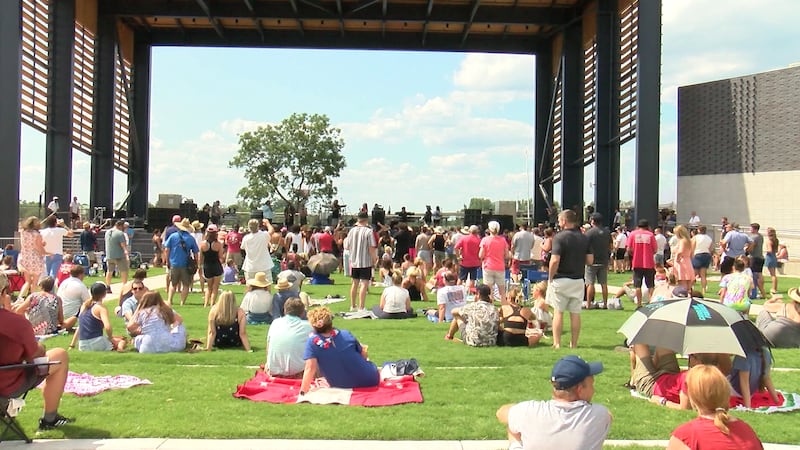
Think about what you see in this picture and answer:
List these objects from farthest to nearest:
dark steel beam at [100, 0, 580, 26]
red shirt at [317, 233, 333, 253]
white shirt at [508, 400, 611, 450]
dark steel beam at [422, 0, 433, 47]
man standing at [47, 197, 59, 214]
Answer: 1. dark steel beam at [100, 0, 580, 26]
2. dark steel beam at [422, 0, 433, 47]
3. man standing at [47, 197, 59, 214]
4. red shirt at [317, 233, 333, 253]
5. white shirt at [508, 400, 611, 450]

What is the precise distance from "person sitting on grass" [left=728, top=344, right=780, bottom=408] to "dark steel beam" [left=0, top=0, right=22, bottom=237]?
2389 centimetres

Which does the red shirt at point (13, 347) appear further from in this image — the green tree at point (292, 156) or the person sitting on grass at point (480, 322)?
the green tree at point (292, 156)

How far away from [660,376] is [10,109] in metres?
24.2

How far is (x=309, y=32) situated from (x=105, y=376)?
105 feet

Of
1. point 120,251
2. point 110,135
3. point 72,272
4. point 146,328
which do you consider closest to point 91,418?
point 146,328

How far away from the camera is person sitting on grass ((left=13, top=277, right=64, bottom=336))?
1030cm

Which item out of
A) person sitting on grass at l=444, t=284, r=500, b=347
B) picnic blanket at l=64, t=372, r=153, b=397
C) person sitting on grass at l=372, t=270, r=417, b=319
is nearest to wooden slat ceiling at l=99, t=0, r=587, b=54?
person sitting on grass at l=372, t=270, r=417, b=319

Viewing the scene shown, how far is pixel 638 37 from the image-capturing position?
85.5ft

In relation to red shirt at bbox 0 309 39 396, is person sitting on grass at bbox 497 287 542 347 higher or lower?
lower

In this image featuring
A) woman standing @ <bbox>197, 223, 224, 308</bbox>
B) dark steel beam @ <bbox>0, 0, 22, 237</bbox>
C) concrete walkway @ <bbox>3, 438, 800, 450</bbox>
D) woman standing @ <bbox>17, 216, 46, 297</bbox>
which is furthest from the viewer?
dark steel beam @ <bbox>0, 0, 22, 237</bbox>

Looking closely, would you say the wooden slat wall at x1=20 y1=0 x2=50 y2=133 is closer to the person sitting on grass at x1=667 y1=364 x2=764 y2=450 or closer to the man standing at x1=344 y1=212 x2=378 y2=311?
the man standing at x1=344 y1=212 x2=378 y2=311

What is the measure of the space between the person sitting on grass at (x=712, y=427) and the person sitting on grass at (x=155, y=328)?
6816 mm

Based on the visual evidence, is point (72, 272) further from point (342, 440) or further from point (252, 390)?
point (342, 440)

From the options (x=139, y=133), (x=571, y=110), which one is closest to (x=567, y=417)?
(x=571, y=110)
